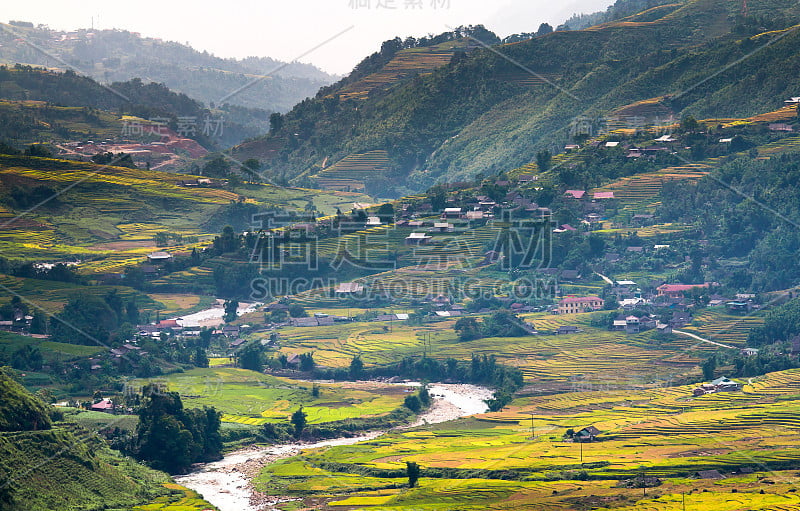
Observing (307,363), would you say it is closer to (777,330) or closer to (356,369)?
(356,369)

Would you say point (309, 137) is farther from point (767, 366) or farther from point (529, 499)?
point (529, 499)

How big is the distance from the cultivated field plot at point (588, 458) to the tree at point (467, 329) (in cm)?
850

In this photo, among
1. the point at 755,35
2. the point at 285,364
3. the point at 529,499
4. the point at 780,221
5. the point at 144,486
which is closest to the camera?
the point at 529,499

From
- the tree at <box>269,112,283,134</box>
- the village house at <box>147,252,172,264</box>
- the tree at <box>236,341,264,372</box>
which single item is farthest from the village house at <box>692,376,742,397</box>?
the tree at <box>269,112,283,134</box>

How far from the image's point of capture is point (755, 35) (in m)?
78.9

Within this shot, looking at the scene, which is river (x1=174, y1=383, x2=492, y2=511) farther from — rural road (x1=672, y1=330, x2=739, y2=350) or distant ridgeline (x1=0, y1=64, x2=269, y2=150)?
distant ridgeline (x1=0, y1=64, x2=269, y2=150)

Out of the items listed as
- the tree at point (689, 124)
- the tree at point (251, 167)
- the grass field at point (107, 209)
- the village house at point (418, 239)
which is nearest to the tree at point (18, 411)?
the grass field at point (107, 209)

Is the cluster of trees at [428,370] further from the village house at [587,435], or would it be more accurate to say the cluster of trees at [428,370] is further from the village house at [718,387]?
the village house at [587,435]

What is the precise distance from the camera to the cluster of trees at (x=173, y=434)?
38.5m

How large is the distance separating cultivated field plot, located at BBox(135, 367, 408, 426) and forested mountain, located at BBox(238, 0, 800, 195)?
35331mm

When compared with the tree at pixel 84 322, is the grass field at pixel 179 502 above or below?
below

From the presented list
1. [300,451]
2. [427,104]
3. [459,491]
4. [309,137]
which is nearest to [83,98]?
[309,137]

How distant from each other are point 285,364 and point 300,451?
10.4 m

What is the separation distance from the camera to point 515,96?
93.1 metres
